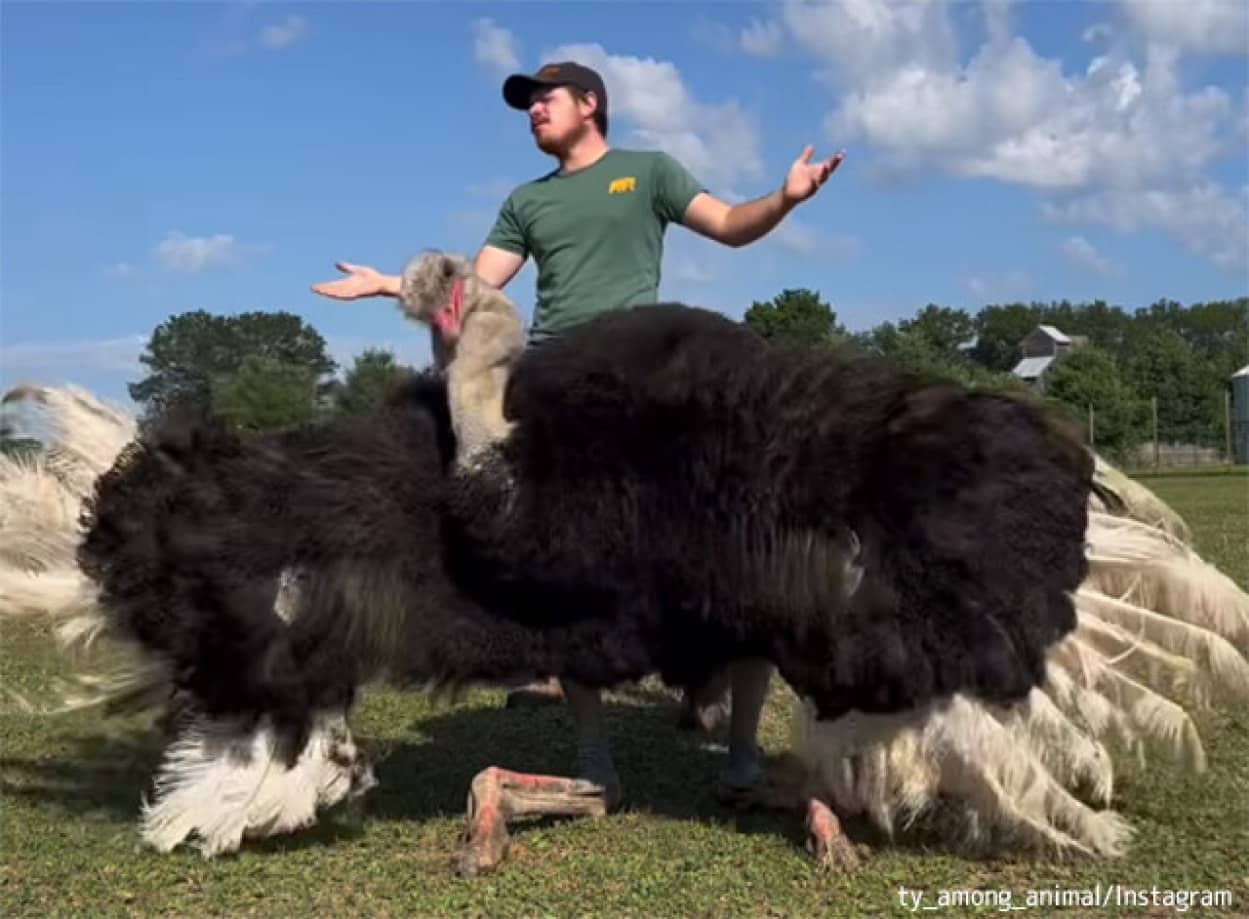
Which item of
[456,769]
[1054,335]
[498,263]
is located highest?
[1054,335]

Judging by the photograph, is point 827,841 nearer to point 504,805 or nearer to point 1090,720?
point 1090,720

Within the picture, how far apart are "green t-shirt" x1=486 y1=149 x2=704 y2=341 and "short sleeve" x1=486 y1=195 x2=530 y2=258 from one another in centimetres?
12

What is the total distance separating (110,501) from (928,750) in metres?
2.62

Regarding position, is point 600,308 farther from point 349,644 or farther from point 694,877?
point 694,877

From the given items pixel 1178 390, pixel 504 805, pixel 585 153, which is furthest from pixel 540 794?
pixel 1178 390

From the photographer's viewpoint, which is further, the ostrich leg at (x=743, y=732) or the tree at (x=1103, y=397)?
the tree at (x=1103, y=397)

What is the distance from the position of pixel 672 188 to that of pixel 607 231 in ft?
0.87

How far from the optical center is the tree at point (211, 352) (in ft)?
16.6

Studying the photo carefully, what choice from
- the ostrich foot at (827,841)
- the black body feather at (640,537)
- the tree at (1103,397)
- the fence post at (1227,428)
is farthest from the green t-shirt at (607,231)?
the fence post at (1227,428)

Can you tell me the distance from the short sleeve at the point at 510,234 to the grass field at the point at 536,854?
1.95 metres

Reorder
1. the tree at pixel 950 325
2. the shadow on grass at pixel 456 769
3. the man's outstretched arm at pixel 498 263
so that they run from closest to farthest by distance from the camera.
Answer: the shadow on grass at pixel 456 769 → the man's outstretched arm at pixel 498 263 → the tree at pixel 950 325

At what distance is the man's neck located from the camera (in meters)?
5.23

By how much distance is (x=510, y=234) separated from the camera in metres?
5.36

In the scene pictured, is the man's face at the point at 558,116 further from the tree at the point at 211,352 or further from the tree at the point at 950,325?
the tree at the point at 950,325
